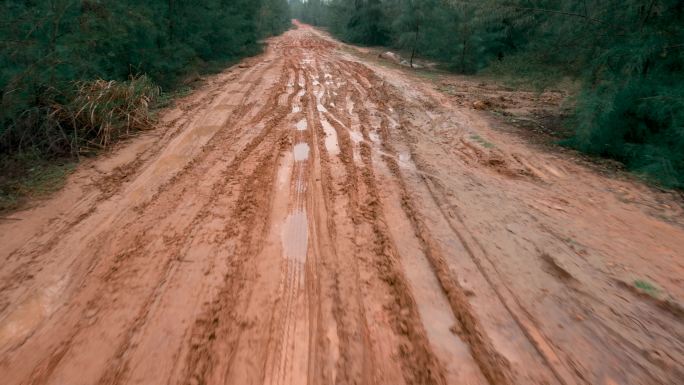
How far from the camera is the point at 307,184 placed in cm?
428

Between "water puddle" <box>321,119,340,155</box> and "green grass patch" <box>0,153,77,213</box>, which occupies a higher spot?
"water puddle" <box>321,119,340,155</box>

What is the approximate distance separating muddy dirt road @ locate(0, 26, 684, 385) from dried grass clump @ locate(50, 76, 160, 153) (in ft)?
1.60

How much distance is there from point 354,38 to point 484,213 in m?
26.4

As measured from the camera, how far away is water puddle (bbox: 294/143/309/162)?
500 cm

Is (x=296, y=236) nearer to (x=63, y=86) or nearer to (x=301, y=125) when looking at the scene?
(x=301, y=125)

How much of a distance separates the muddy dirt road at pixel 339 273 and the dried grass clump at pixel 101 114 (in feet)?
1.60

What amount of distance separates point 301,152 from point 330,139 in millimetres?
756

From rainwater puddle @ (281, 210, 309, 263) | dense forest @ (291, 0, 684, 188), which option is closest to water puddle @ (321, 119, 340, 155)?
rainwater puddle @ (281, 210, 309, 263)

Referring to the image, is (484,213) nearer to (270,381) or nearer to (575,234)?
(575,234)

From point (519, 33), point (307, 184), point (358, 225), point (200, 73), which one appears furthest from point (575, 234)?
point (519, 33)

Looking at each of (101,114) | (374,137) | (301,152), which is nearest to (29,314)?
(301,152)

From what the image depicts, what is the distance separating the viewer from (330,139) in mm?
5750

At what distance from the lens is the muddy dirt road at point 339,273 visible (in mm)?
2125

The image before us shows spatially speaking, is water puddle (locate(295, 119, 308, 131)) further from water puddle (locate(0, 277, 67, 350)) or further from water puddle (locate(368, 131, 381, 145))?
water puddle (locate(0, 277, 67, 350))
